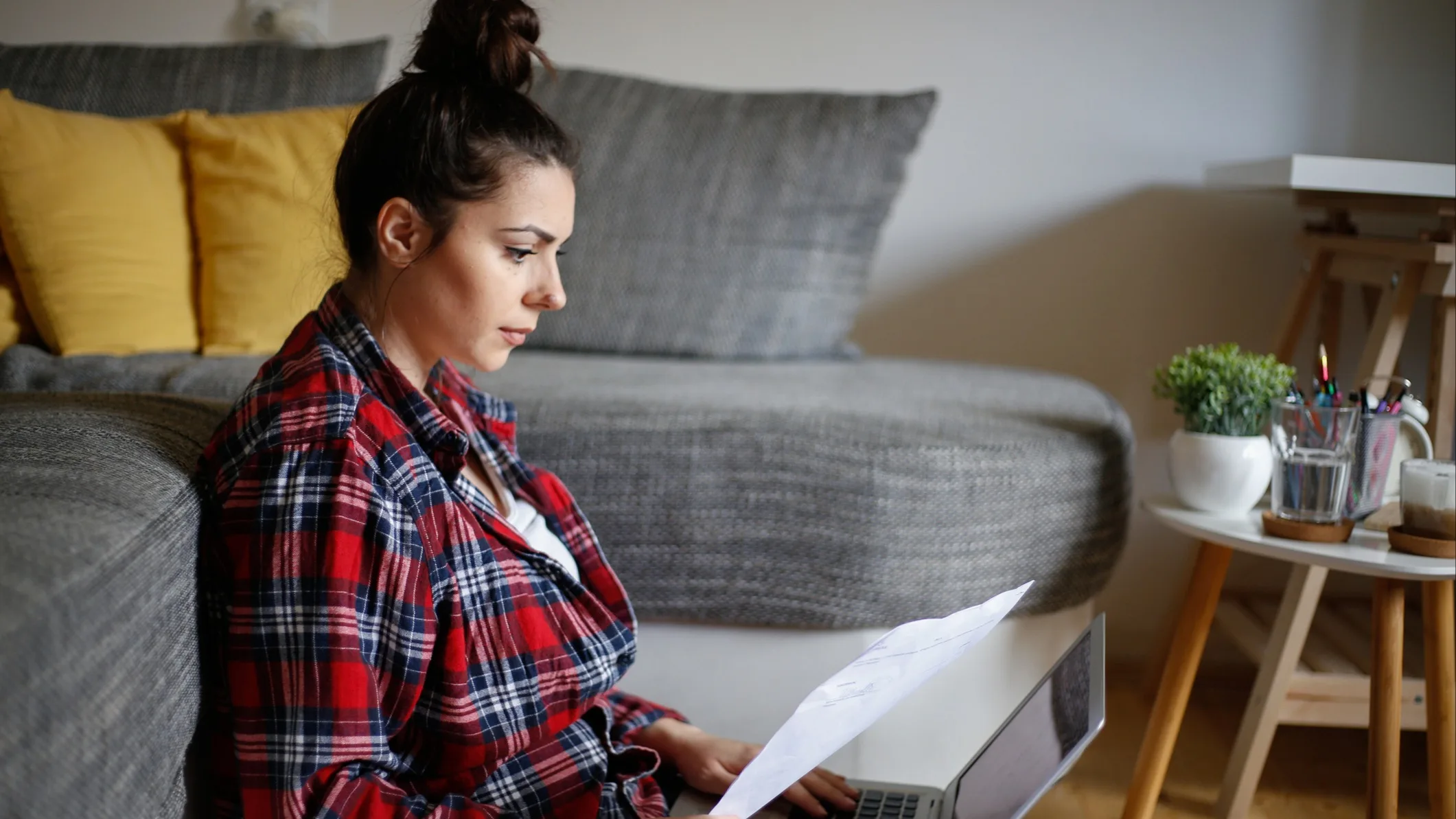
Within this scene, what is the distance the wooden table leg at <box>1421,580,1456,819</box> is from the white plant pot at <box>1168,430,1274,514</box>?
0.63 ft

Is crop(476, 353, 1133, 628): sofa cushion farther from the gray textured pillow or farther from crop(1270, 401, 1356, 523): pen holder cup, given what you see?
the gray textured pillow

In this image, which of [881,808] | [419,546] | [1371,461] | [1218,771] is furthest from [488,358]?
[1218,771]

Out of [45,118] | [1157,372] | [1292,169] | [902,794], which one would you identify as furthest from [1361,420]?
[45,118]

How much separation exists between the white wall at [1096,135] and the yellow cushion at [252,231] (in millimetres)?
509

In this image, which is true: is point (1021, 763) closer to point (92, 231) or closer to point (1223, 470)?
point (1223, 470)

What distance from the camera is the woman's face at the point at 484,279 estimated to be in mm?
849

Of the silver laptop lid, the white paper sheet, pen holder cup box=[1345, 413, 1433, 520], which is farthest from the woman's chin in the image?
pen holder cup box=[1345, 413, 1433, 520]

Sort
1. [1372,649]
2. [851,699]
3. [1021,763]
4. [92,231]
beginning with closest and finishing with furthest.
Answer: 1. [851,699]
2. [1021,763]
3. [1372,649]
4. [92,231]

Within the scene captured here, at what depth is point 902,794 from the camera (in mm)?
962

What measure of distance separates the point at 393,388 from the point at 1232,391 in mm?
944

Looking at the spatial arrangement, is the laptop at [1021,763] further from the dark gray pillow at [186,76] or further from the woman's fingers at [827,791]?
the dark gray pillow at [186,76]

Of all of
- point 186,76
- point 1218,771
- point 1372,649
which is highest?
point 186,76

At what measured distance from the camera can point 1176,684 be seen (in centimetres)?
132

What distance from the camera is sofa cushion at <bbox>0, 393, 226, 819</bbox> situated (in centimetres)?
52
